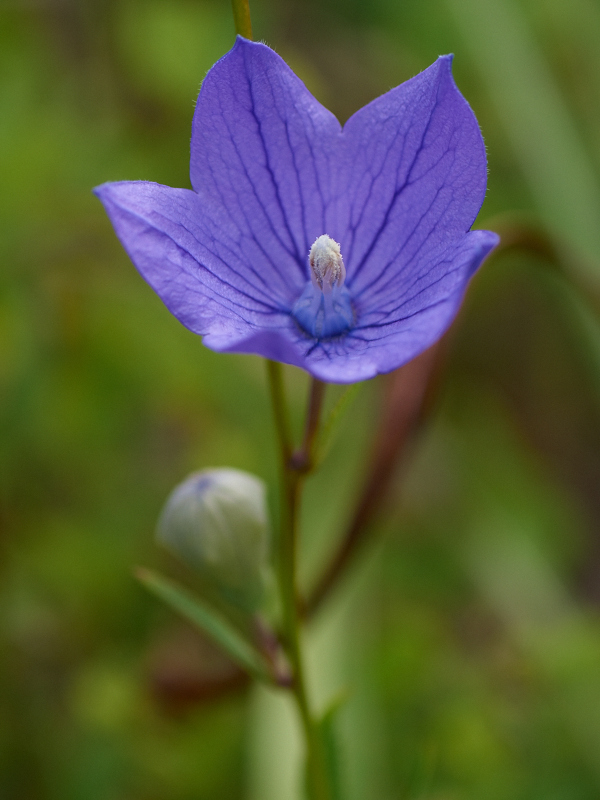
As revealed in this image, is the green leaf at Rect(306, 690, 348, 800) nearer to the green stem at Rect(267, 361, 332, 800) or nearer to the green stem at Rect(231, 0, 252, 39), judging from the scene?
the green stem at Rect(267, 361, 332, 800)

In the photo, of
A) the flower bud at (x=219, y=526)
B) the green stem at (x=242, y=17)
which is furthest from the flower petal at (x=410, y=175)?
the flower bud at (x=219, y=526)

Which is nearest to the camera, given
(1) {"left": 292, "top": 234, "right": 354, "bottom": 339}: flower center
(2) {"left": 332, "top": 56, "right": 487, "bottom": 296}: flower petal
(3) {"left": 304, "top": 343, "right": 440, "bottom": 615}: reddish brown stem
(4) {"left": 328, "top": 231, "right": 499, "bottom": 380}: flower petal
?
(4) {"left": 328, "top": 231, "right": 499, "bottom": 380}: flower petal

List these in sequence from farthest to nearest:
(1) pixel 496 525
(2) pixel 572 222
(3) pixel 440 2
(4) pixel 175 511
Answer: (3) pixel 440 2
(2) pixel 572 222
(1) pixel 496 525
(4) pixel 175 511

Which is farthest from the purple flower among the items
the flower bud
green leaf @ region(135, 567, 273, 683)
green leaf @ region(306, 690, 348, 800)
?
green leaf @ region(306, 690, 348, 800)

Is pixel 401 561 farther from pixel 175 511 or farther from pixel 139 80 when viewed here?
pixel 139 80

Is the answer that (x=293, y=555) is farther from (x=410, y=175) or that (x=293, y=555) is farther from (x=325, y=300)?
(x=410, y=175)

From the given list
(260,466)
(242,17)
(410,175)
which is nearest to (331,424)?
(410,175)

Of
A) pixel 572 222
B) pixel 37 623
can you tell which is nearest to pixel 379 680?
pixel 37 623

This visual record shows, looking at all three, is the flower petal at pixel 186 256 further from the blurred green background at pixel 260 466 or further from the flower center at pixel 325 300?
the blurred green background at pixel 260 466
